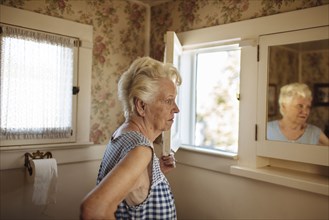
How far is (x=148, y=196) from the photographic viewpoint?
0.94 metres

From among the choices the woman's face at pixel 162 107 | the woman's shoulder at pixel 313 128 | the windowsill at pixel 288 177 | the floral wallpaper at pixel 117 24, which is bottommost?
the windowsill at pixel 288 177

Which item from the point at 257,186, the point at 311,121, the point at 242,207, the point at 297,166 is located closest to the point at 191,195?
the point at 242,207

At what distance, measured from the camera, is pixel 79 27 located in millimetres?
1958

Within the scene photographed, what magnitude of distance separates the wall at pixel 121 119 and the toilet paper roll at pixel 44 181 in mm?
189

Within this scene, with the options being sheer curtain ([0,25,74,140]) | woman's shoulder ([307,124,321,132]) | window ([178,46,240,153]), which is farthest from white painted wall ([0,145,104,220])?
woman's shoulder ([307,124,321,132])

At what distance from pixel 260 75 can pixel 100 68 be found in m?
1.15

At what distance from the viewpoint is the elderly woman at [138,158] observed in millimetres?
769

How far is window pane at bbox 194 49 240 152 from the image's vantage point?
105 inches

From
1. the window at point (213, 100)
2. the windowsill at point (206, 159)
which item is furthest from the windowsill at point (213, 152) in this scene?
the window at point (213, 100)

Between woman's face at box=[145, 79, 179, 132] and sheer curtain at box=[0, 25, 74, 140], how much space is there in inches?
39.8

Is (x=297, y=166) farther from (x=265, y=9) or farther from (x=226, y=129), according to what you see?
(x=226, y=129)

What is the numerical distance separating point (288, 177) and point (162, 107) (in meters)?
0.85

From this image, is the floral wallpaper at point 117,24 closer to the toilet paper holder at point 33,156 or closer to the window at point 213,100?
the window at point 213,100

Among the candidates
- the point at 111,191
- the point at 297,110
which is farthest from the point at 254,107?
the point at 111,191
